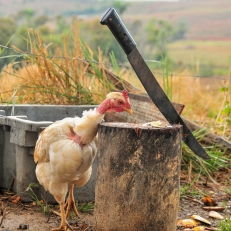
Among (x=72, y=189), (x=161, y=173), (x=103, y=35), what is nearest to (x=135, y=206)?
(x=161, y=173)

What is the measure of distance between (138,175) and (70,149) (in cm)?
58

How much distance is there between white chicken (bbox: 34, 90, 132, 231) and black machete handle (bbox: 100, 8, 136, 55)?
13.2 inches

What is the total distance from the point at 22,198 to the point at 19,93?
5.99 feet

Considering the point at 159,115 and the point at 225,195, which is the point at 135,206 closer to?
the point at 159,115

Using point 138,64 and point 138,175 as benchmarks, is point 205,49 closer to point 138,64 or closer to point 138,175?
point 138,64

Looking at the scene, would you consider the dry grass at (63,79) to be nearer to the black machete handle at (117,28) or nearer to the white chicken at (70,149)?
the white chicken at (70,149)

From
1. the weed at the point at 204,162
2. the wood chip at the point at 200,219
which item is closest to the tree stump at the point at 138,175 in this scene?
the wood chip at the point at 200,219

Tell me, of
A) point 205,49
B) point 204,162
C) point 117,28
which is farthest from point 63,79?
point 205,49

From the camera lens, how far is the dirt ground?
3994 millimetres

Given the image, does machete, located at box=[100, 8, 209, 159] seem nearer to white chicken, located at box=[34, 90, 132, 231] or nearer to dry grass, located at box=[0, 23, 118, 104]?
white chicken, located at box=[34, 90, 132, 231]

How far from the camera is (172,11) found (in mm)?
77312

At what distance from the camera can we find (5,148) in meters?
4.87

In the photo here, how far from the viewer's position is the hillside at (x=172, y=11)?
225ft

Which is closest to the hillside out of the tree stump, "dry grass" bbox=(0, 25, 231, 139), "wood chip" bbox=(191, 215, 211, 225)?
"dry grass" bbox=(0, 25, 231, 139)
